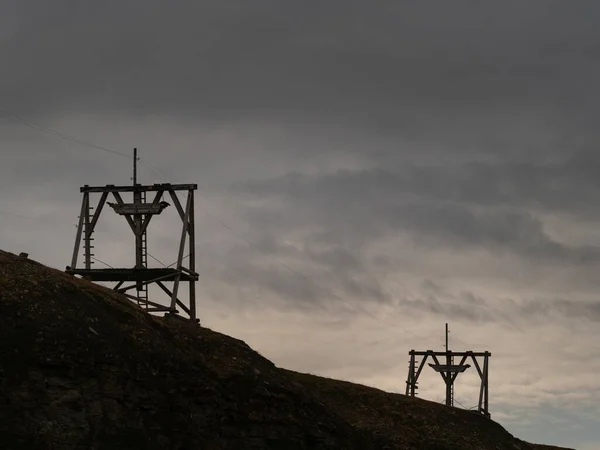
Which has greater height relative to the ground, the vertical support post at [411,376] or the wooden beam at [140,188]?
the wooden beam at [140,188]

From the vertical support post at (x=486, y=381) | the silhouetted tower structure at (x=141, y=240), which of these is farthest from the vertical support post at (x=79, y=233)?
the vertical support post at (x=486, y=381)

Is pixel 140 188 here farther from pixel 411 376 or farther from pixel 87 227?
pixel 411 376

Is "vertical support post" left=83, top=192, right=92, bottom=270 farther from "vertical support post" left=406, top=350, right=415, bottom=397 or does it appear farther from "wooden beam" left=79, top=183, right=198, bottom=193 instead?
"vertical support post" left=406, top=350, right=415, bottom=397

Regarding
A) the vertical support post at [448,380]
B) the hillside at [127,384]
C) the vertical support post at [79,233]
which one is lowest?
the hillside at [127,384]

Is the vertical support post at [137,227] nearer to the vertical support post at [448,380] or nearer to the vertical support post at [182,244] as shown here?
the vertical support post at [182,244]

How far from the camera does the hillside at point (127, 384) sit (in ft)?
114

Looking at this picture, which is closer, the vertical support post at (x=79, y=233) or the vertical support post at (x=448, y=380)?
the vertical support post at (x=79, y=233)

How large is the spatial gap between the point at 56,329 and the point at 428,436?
70.2ft

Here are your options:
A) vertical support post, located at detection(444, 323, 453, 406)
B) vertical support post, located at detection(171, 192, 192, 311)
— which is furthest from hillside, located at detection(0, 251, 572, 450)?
vertical support post, located at detection(444, 323, 453, 406)

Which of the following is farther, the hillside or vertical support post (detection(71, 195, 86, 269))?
vertical support post (detection(71, 195, 86, 269))

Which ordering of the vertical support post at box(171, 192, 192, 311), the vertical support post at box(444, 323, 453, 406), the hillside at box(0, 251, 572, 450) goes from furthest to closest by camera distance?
the vertical support post at box(444, 323, 453, 406) < the vertical support post at box(171, 192, 192, 311) < the hillside at box(0, 251, 572, 450)

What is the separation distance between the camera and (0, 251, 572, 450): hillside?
3484 cm

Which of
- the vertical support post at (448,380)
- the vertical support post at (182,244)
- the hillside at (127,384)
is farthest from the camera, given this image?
the vertical support post at (448,380)

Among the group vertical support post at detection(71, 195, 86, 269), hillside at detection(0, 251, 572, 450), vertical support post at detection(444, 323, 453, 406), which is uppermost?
vertical support post at detection(71, 195, 86, 269)
